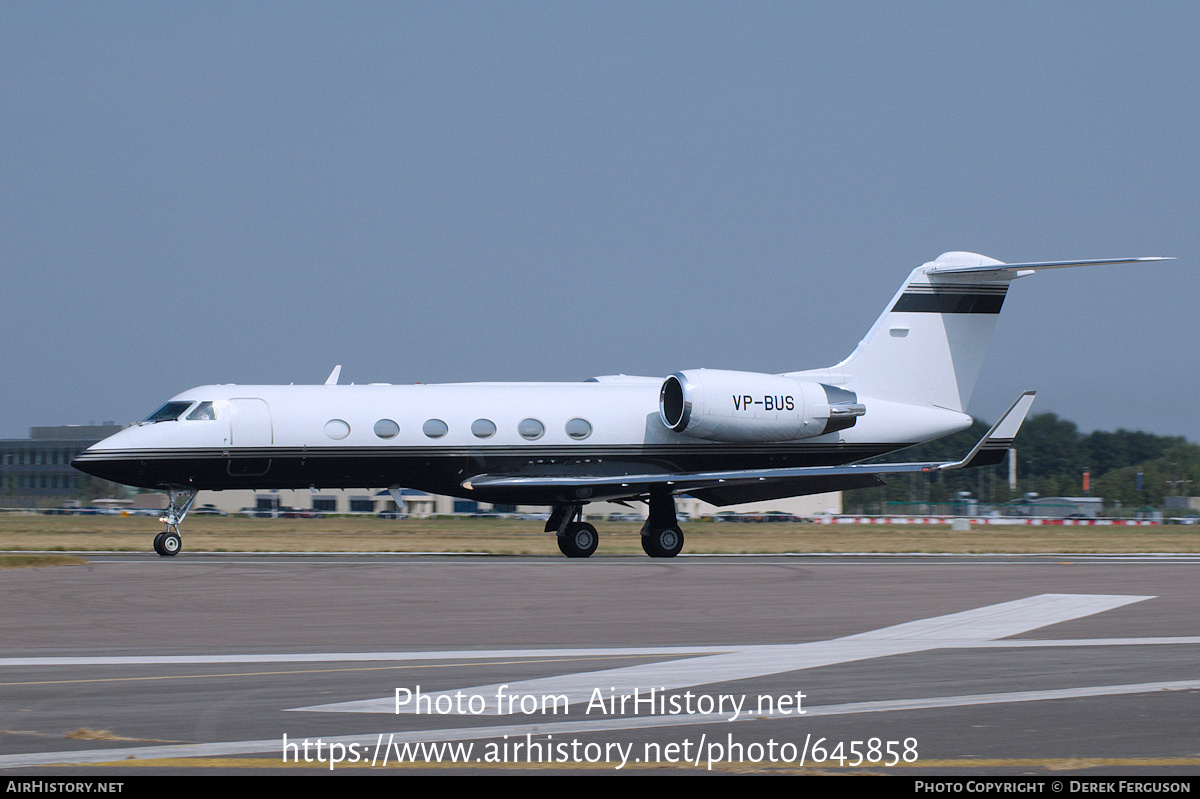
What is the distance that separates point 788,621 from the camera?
1320cm

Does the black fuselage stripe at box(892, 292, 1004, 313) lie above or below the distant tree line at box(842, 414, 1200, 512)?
above

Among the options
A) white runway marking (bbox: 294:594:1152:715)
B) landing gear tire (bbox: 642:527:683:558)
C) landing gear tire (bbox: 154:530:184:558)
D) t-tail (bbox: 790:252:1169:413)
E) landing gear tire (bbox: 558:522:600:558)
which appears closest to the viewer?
white runway marking (bbox: 294:594:1152:715)

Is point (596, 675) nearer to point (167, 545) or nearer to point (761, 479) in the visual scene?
point (761, 479)

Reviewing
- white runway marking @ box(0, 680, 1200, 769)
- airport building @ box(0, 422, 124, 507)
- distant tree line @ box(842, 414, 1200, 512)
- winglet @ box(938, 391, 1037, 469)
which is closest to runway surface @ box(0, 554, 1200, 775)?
white runway marking @ box(0, 680, 1200, 769)

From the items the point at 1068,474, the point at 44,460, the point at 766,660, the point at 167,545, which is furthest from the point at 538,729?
the point at 1068,474

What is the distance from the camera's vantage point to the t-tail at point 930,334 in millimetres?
28688

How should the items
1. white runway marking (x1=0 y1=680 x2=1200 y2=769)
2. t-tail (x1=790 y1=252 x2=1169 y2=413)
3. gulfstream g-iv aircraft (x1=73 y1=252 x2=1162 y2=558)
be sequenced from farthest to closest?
t-tail (x1=790 y1=252 x2=1169 y2=413)
gulfstream g-iv aircraft (x1=73 y1=252 x2=1162 y2=558)
white runway marking (x1=0 y1=680 x2=1200 y2=769)

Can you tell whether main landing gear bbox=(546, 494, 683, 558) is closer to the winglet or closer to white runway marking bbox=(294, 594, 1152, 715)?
the winglet

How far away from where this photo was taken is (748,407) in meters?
26.4

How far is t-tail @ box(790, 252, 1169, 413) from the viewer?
28688 mm

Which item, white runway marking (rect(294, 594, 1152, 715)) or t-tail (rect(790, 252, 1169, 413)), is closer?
white runway marking (rect(294, 594, 1152, 715))

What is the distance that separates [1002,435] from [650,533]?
6.98 metres

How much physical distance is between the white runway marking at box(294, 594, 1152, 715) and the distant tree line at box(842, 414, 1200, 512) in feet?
262
